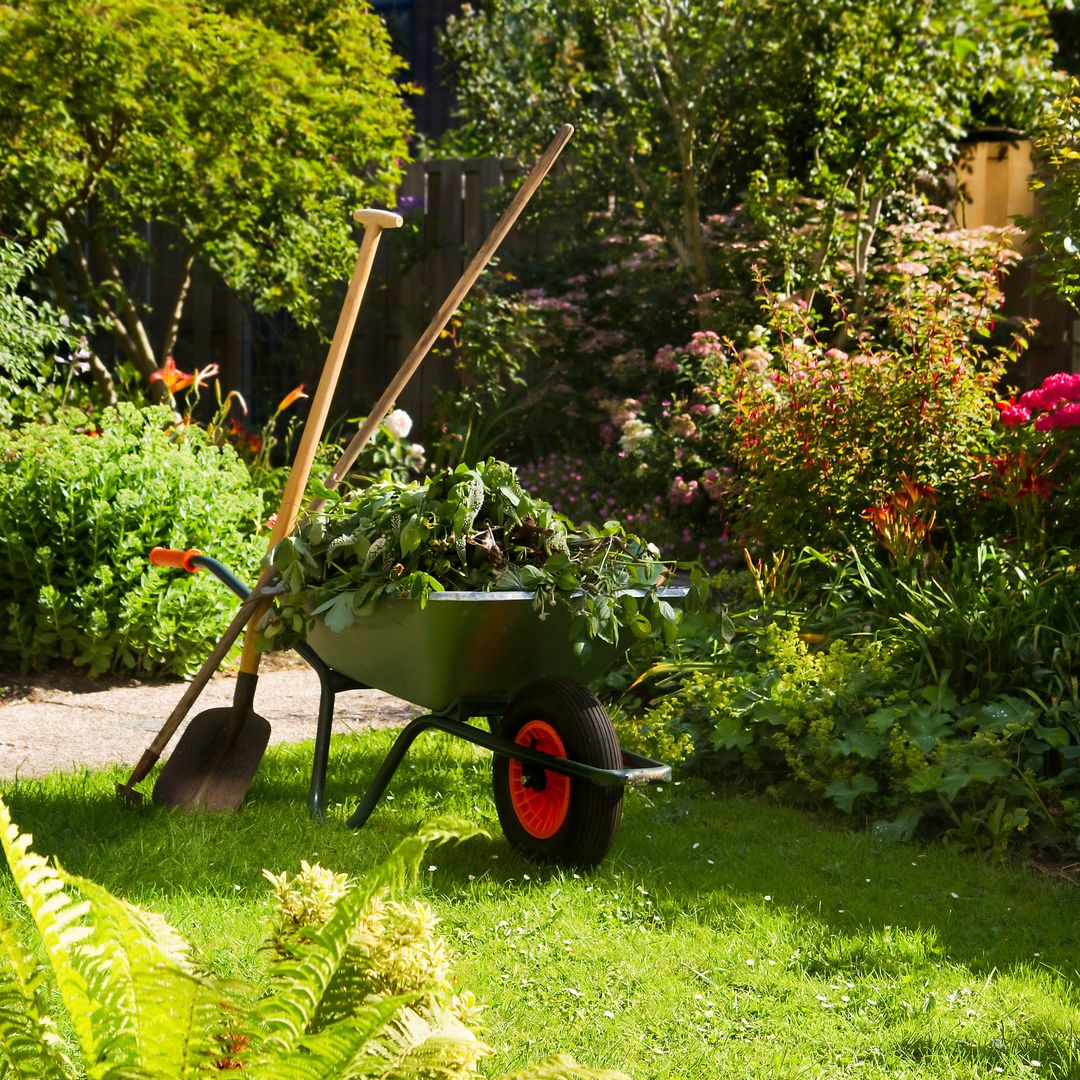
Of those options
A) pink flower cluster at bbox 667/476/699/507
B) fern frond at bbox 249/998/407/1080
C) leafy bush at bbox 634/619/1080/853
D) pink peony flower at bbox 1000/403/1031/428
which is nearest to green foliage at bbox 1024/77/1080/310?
pink peony flower at bbox 1000/403/1031/428

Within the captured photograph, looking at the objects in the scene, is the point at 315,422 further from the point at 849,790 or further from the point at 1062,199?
the point at 1062,199

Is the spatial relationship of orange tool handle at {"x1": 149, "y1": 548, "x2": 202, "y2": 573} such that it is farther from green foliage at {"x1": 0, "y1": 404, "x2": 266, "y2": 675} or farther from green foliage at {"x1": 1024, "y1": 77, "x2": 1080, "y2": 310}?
green foliage at {"x1": 1024, "y1": 77, "x2": 1080, "y2": 310}

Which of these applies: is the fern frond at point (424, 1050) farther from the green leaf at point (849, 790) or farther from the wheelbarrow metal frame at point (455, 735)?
the green leaf at point (849, 790)

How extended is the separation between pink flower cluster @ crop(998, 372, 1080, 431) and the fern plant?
11.2ft

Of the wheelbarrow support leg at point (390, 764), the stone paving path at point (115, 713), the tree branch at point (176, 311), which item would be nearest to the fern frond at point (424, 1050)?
the wheelbarrow support leg at point (390, 764)

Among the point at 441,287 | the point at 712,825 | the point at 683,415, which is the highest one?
the point at 441,287

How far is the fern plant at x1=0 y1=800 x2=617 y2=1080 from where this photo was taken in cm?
123

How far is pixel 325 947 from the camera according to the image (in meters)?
1.28

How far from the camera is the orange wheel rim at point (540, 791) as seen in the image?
9.16ft

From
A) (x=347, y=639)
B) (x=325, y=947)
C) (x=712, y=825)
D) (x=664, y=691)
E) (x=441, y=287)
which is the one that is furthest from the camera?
(x=441, y=287)

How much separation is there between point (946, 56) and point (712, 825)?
4.58 metres

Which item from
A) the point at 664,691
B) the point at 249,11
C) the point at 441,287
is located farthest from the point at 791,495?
the point at 441,287

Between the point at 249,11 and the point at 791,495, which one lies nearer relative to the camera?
the point at 791,495

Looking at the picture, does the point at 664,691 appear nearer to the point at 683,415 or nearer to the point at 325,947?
the point at 683,415
